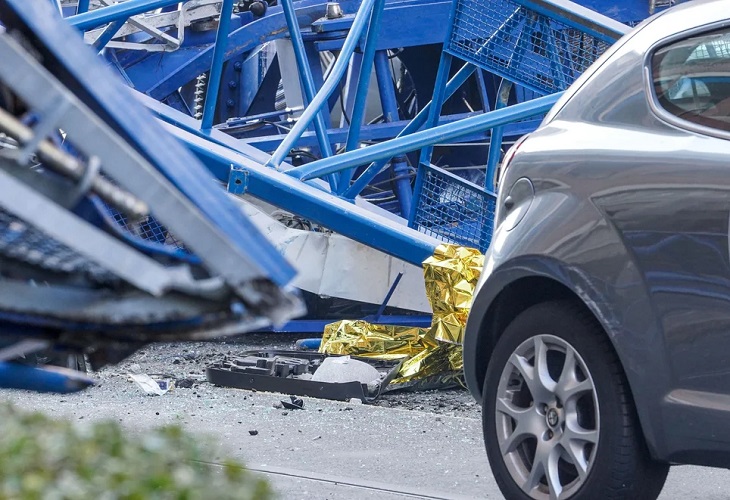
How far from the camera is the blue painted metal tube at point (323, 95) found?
28.0ft

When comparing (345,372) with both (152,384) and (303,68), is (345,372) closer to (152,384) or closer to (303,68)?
(152,384)

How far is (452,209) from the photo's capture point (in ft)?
28.7

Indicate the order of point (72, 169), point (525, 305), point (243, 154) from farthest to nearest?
point (243, 154) → point (525, 305) → point (72, 169)

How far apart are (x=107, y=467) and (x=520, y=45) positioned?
658cm

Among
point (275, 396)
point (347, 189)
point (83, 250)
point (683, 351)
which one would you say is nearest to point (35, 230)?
point (83, 250)

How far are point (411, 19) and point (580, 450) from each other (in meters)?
8.09

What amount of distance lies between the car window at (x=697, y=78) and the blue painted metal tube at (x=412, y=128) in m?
5.08

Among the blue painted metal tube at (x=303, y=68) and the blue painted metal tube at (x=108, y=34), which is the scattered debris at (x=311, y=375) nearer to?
the blue painted metal tube at (x=303, y=68)

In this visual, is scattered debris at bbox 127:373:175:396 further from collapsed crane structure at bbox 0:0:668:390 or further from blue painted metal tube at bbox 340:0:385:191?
blue painted metal tube at bbox 340:0:385:191

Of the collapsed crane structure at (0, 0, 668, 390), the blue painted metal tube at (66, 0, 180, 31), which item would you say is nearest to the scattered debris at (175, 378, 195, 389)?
the collapsed crane structure at (0, 0, 668, 390)

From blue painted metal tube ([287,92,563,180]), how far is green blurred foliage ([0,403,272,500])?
5424 millimetres

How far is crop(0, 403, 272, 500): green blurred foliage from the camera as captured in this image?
222 cm

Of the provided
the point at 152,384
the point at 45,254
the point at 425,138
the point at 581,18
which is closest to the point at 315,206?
the point at 425,138

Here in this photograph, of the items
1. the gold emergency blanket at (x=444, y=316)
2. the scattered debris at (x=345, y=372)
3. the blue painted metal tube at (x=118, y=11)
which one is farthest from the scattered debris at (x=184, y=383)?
the blue painted metal tube at (x=118, y=11)
